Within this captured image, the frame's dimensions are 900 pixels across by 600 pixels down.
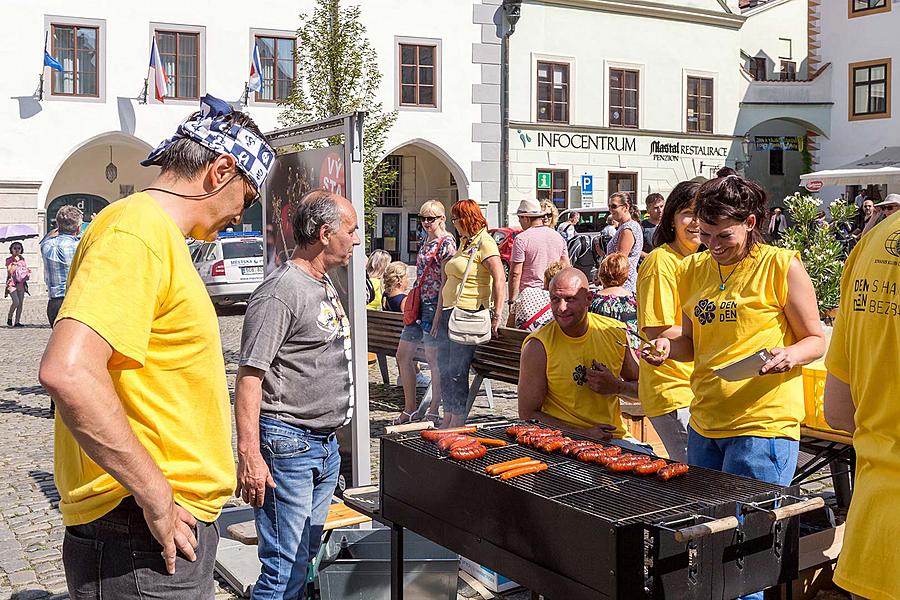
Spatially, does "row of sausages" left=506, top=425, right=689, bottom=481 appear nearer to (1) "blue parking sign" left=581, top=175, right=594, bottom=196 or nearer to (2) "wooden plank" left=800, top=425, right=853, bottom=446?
(2) "wooden plank" left=800, top=425, right=853, bottom=446

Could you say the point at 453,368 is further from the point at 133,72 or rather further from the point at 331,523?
the point at 133,72

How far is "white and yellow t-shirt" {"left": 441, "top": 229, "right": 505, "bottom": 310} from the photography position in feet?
26.8

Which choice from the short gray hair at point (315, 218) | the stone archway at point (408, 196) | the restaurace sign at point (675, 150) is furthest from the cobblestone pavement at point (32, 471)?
the restaurace sign at point (675, 150)

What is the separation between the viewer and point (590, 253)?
1816 centimetres

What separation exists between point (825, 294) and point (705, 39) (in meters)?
25.3

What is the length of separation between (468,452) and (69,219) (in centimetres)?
758

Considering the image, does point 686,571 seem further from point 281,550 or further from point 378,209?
point 378,209

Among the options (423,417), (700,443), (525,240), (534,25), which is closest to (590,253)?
(525,240)

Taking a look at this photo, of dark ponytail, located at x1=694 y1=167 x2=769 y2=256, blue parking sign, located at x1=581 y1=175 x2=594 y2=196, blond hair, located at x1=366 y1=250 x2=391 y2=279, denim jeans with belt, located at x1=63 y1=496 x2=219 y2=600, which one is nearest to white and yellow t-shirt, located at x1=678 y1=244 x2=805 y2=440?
dark ponytail, located at x1=694 y1=167 x2=769 y2=256

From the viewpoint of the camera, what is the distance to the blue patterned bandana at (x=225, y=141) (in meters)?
2.59

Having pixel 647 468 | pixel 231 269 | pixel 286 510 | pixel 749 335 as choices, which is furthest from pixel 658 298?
pixel 231 269

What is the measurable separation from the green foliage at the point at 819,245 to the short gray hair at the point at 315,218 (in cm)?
448

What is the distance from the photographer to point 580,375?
190 inches

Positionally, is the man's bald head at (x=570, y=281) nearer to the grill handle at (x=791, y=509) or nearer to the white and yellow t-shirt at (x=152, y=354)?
the grill handle at (x=791, y=509)
